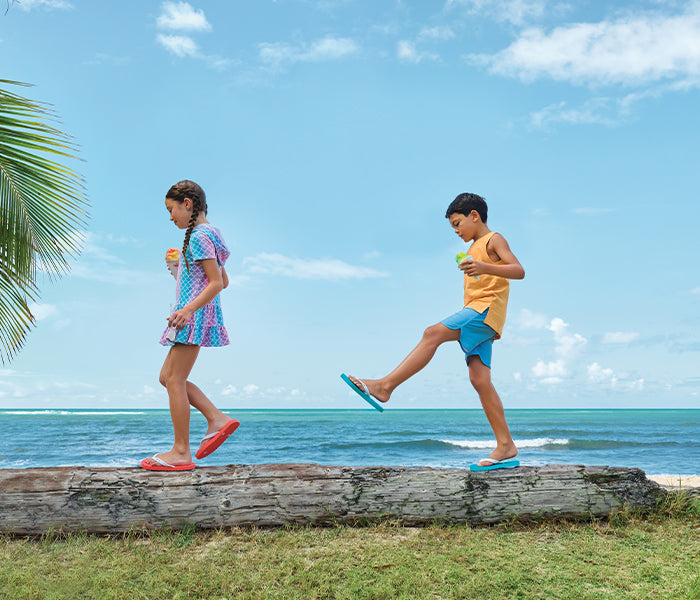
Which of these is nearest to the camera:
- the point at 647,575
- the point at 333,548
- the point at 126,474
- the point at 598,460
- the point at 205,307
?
the point at 647,575

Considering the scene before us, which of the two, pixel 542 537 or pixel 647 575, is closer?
pixel 647 575

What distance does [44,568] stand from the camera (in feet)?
12.3

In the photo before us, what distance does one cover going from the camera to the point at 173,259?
14.4 ft

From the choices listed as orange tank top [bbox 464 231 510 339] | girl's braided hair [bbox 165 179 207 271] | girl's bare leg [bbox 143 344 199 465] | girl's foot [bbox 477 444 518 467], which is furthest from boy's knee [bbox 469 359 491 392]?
girl's braided hair [bbox 165 179 207 271]

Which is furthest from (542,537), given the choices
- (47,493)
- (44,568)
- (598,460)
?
(598,460)

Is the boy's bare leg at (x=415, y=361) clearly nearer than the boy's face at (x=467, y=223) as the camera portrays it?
Yes

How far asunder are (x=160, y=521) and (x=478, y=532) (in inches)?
101

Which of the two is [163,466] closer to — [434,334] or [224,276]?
[224,276]

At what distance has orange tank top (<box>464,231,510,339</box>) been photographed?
4273 millimetres

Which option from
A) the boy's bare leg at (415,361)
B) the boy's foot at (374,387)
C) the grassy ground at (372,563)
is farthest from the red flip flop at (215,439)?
the boy's bare leg at (415,361)

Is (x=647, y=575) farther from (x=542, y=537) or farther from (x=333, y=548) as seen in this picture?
(x=333, y=548)

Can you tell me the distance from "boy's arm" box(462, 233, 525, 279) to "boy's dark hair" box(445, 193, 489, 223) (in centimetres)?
28

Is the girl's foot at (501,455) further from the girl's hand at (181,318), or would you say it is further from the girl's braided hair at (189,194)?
the girl's braided hair at (189,194)

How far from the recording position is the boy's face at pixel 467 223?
450cm
